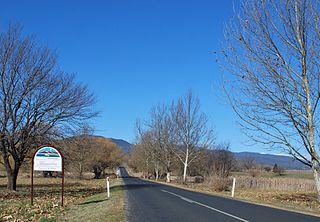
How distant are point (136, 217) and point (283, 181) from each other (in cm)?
2927

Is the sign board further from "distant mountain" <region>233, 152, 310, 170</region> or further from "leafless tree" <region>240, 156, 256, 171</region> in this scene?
"leafless tree" <region>240, 156, 256, 171</region>

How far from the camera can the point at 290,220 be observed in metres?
11.6

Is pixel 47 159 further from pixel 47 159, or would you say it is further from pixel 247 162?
pixel 247 162

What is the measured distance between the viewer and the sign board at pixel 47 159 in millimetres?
17875

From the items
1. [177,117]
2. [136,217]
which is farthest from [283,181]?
[136,217]

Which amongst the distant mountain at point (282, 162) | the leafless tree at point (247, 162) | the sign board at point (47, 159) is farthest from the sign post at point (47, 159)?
the leafless tree at point (247, 162)

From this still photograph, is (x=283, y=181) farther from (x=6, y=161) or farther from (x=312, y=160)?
(x=6, y=161)

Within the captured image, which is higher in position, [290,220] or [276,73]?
[276,73]

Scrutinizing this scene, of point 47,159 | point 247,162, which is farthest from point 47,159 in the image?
point 247,162

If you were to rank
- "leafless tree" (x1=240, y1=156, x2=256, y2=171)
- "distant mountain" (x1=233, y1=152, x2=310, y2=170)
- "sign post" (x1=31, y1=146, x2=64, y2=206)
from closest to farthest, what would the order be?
1. "sign post" (x1=31, y1=146, x2=64, y2=206)
2. "distant mountain" (x1=233, y1=152, x2=310, y2=170)
3. "leafless tree" (x1=240, y1=156, x2=256, y2=171)

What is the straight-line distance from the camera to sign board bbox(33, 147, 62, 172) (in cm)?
→ 1788

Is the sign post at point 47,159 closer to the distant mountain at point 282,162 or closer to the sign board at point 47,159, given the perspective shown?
the sign board at point 47,159

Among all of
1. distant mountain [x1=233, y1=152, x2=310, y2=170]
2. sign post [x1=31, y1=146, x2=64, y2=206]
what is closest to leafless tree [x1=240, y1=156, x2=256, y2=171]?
distant mountain [x1=233, y1=152, x2=310, y2=170]

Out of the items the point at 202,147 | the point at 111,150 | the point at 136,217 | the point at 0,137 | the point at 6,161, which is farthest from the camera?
the point at 111,150
